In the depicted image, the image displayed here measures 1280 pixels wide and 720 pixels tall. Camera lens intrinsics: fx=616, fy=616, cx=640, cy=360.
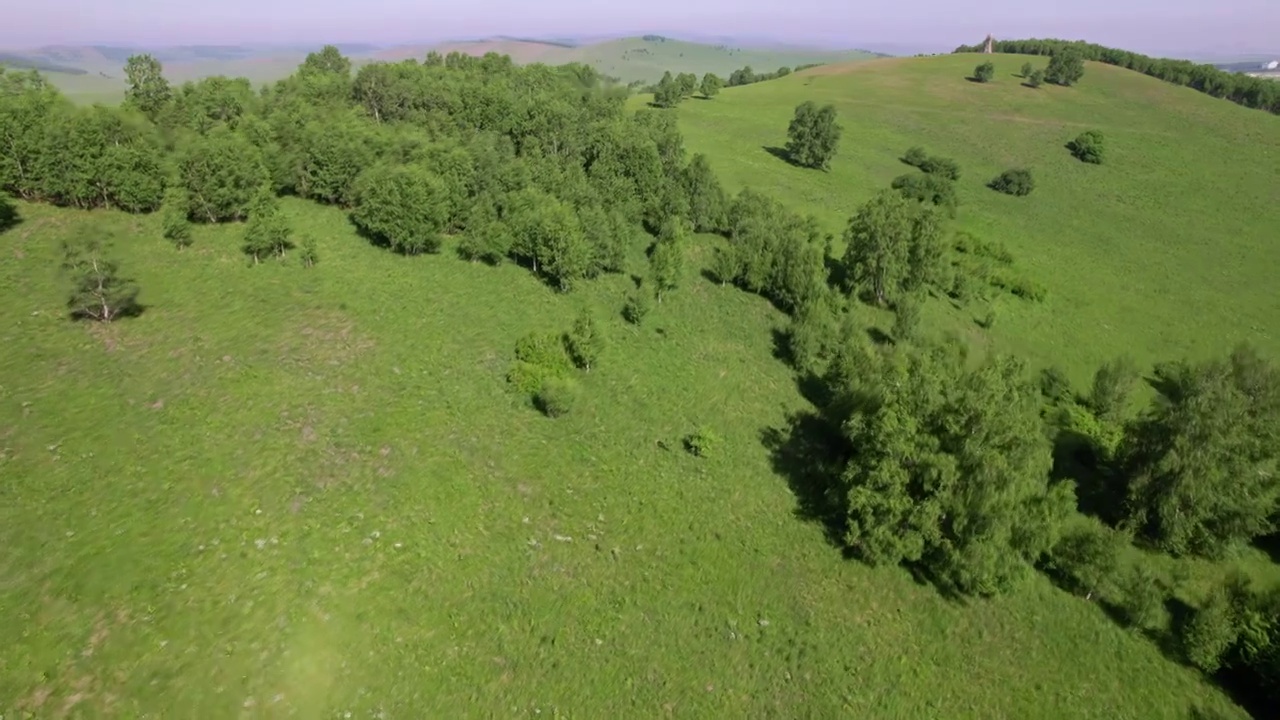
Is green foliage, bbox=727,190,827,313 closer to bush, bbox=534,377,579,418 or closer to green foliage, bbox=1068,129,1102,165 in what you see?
bush, bbox=534,377,579,418

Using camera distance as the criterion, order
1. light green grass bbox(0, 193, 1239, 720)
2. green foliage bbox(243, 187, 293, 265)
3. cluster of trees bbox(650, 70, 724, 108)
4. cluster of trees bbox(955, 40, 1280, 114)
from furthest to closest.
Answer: cluster of trees bbox(955, 40, 1280, 114), cluster of trees bbox(650, 70, 724, 108), green foliage bbox(243, 187, 293, 265), light green grass bbox(0, 193, 1239, 720)

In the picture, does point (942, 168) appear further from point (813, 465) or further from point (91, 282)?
point (91, 282)

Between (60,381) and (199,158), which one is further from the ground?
(199,158)

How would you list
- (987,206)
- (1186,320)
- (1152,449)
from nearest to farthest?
1. (1152,449)
2. (1186,320)
3. (987,206)

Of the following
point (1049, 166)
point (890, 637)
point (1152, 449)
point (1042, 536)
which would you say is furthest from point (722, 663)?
point (1049, 166)

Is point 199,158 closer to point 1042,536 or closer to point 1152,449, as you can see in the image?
point 1042,536

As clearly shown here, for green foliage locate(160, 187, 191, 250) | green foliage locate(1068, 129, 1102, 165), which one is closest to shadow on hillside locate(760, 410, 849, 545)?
green foliage locate(160, 187, 191, 250)
